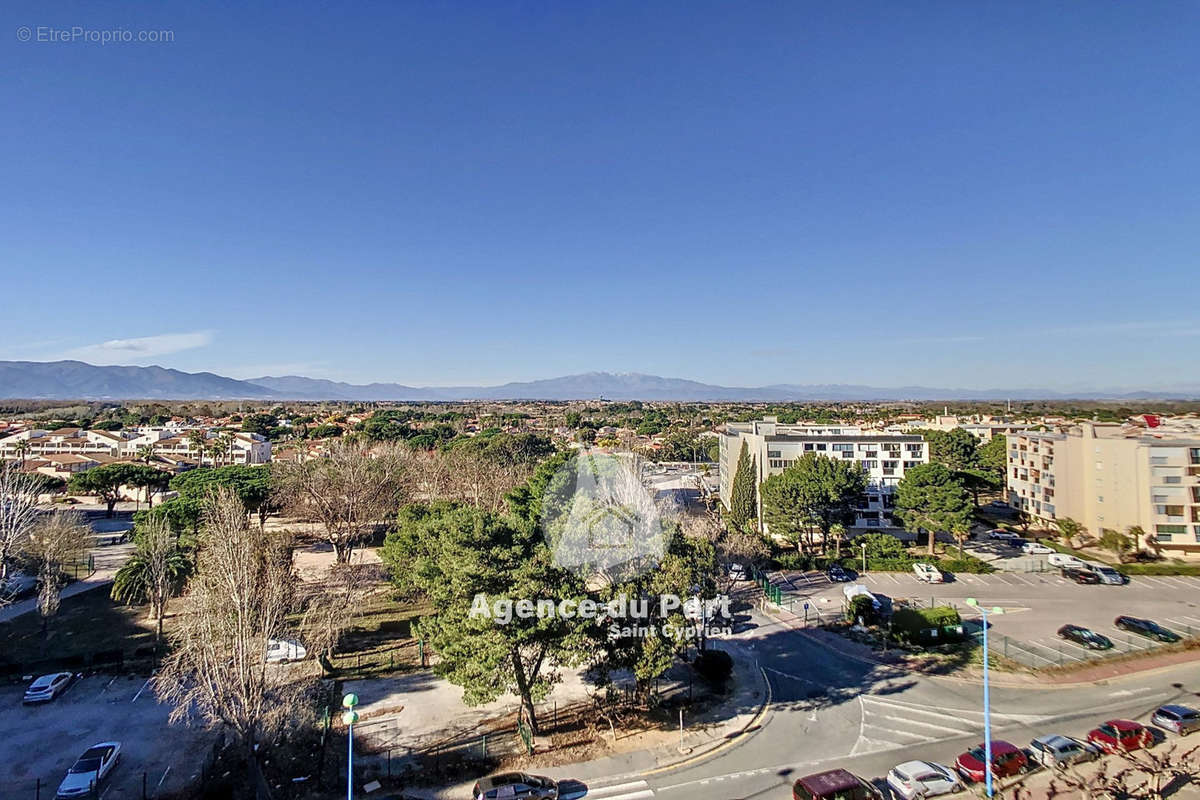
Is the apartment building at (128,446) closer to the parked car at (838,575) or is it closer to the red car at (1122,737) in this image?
the parked car at (838,575)

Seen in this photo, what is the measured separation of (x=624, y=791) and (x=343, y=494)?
29.9 metres

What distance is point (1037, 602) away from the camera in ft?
96.4

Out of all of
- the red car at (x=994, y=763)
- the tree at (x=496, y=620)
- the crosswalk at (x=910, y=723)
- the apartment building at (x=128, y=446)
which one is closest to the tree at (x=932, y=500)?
the crosswalk at (x=910, y=723)

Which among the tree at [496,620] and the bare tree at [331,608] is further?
the bare tree at [331,608]

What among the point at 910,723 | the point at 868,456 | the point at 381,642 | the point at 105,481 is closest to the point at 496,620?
the point at 381,642

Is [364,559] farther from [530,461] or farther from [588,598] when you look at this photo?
[588,598]

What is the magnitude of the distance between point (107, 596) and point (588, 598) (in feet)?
99.0

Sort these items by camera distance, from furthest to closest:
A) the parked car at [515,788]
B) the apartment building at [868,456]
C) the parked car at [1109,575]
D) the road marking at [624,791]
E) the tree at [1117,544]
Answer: the apartment building at [868,456], the tree at [1117,544], the parked car at [1109,575], the road marking at [624,791], the parked car at [515,788]

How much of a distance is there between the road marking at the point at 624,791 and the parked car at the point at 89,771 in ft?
42.1

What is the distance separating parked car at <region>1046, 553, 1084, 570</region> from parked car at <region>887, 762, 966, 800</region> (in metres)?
27.4

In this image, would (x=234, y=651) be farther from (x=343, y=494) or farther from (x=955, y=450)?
(x=955, y=450)

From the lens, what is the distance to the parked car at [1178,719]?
16.8 meters

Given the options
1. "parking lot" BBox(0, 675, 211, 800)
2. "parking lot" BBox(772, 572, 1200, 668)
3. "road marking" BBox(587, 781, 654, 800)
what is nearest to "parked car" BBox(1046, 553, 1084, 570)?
"parking lot" BBox(772, 572, 1200, 668)

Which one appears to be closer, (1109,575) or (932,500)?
(1109,575)
